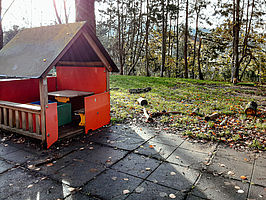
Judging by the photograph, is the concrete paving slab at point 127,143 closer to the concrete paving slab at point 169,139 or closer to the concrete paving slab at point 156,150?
the concrete paving slab at point 156,150

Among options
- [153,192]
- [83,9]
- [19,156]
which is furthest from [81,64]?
[153,192]

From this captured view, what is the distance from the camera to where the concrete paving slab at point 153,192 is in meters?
3.38

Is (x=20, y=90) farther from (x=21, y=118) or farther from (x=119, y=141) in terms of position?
(x=119, y=141)

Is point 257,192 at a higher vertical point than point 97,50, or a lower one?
lower

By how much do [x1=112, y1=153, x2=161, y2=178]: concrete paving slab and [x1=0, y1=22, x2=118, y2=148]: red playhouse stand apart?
1958mm

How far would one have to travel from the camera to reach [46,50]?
5.36 m

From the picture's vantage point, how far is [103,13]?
29.0 m

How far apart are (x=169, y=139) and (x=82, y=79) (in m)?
3.60

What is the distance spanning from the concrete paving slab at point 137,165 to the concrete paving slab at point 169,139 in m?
1.07

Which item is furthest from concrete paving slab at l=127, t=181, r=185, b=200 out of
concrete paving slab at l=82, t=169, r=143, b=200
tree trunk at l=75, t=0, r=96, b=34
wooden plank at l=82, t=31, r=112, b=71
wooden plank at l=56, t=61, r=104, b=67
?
tree trunk at l=75, t=0, r=96, b=34

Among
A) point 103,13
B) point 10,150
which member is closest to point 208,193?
point 10,150

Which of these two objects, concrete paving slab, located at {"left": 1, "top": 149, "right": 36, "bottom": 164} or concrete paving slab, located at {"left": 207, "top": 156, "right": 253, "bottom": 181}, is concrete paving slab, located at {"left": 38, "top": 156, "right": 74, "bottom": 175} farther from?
concrete paving slab, located at {"left": 207, "top": 156, "right": 253, "bottom": 181}

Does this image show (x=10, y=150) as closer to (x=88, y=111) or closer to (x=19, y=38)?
(x=88, y=111)

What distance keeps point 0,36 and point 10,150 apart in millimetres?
9471
